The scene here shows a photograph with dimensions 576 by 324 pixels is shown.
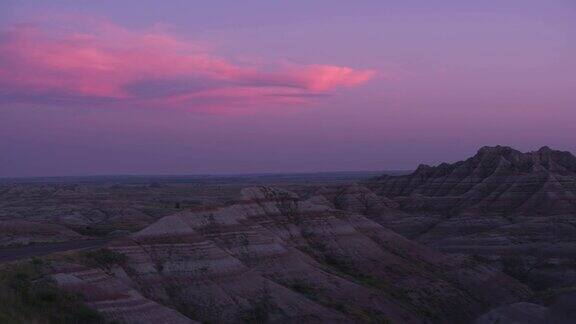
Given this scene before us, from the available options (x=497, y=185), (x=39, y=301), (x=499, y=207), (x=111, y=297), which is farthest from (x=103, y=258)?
(x=497, y=185)

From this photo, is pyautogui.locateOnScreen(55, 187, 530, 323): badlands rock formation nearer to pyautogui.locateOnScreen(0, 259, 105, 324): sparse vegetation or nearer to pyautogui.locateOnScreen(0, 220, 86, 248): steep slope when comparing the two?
pyautogui.locateOnScreen(0, 259, 105, 324): sparse vegetation

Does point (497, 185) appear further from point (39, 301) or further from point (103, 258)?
point (39, 301)

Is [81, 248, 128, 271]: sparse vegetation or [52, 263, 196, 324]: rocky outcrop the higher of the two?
[81, 248, 128, 271]: sparse vegetation

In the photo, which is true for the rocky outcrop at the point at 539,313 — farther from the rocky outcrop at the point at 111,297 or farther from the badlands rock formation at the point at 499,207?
the badlands rock formation at the point at 499,207

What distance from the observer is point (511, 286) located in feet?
220

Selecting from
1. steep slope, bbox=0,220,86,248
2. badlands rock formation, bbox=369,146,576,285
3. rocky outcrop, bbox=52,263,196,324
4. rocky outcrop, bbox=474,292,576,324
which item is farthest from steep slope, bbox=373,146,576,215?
rocky outcrop, bbox=52,263,196,324

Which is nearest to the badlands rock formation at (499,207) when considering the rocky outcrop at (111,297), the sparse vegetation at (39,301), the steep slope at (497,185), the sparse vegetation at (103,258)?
the steep slope at (497,185)

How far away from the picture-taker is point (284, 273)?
49062mm

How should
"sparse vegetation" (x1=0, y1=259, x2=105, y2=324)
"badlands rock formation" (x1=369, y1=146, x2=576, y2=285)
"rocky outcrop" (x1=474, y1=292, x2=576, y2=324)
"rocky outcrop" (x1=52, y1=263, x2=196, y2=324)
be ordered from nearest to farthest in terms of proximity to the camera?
"sparse vegetation" (x1=0, y1=259, x2=105, y2=324)
"rocky outcrop" (x1=52, y1=263, x2=196, y2=324)
"rocky outcrop" (x1=474, y1=292, x2=576, y2=324)
"badlands rock formation" (x1=369, y1=146, x2=576, y2=285)

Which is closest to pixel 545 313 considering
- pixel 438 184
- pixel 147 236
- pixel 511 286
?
pixel 147 236

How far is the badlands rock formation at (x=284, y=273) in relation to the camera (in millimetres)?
39312

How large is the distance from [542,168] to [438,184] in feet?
59.8

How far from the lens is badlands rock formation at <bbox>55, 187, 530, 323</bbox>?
1548 inches

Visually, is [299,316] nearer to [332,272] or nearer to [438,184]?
[332,272]
